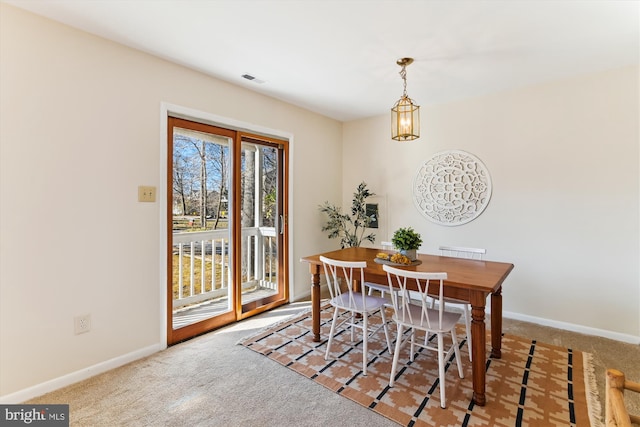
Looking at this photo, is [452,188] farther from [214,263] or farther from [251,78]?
[214,263]

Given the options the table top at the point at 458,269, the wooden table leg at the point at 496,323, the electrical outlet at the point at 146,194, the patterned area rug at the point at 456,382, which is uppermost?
the electrical outlet at the point at 146,194

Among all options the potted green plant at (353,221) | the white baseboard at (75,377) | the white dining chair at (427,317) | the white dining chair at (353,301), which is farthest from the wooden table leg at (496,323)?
the white baseboard at (75,377)

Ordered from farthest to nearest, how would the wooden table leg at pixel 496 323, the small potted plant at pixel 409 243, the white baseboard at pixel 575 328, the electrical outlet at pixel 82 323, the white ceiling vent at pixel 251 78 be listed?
the white ceiling vent at pixel 251 78 → the white baseboard at pixel 575 328 → the small potted plant at pixel 409 243 → the wooden table leg at pixel 496 323 → the electrical outlet at pixel 82 323

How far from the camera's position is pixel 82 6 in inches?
75.5

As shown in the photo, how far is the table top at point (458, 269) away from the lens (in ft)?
6.27

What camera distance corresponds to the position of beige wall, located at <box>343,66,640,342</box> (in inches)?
110

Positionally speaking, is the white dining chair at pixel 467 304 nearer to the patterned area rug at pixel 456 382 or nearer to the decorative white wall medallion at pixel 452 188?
the patterned area rug at pixel 456 382

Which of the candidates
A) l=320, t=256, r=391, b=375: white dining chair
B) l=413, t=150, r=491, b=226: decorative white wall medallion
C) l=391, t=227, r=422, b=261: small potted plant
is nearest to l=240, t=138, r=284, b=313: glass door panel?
l=320, t=256, r=391, b=375: white dining chair

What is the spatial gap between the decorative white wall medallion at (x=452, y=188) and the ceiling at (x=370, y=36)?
0.88m

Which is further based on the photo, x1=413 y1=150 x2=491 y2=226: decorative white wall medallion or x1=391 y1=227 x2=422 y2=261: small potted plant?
x1=413 y1=150 x2=491 y2=226: decorative white wall medallion

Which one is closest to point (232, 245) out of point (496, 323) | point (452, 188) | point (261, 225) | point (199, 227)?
point (199, 227)

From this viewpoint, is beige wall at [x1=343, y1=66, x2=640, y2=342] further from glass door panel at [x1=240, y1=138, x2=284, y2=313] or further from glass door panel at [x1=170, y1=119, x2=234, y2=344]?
glass door panel at [x1=170, y1=119, x2=234, y2=344]

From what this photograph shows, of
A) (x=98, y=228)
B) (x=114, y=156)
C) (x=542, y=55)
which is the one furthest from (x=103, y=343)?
(x=542, y=55)

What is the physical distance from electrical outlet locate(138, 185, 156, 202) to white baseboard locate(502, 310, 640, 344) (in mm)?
3799
